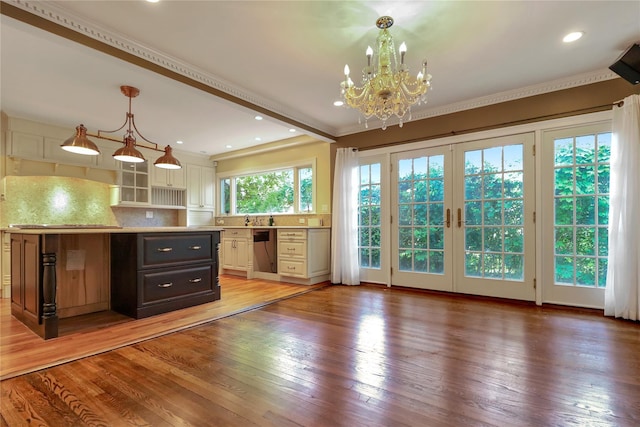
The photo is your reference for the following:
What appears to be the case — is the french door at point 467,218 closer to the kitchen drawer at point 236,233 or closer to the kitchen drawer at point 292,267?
the kitchen drawer at point 292,267

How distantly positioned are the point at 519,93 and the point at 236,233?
5009 millimetres

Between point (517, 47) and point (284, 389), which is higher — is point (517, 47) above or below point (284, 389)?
above

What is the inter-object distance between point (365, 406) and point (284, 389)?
0.50 metres

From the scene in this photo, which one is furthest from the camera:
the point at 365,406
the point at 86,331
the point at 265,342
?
the point at 86,331

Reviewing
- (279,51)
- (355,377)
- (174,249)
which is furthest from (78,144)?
(355,377)

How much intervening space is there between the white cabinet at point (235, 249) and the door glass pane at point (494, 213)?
378cm

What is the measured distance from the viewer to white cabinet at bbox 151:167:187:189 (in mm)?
6172

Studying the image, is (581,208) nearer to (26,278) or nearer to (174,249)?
(174,249)

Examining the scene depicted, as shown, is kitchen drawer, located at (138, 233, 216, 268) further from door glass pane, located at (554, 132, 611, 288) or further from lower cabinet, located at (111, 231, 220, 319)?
door glass pane, located at (554, 132, 611, 288)

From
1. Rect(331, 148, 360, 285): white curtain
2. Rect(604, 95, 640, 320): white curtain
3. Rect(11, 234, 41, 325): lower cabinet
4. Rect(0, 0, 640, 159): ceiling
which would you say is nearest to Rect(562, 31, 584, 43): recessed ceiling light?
Rect(0, 0, 640, 159): ceiling

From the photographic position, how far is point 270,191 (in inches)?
257

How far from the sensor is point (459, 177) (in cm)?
430

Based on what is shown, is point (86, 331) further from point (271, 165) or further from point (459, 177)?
point (459, 177)

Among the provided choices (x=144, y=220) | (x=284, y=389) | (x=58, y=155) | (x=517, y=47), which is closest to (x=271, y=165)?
(x=144, y=220)
